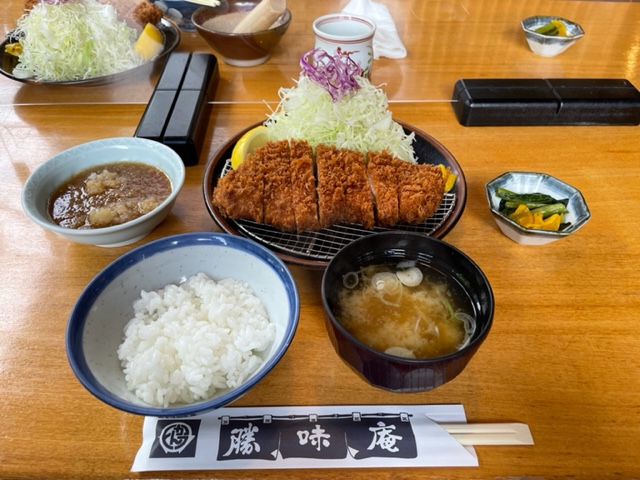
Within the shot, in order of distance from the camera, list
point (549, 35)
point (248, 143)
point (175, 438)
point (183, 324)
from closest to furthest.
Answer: point (175, 438), point (183, 324), point (248, 143), point (549, 35)

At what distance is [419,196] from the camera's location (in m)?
1.46

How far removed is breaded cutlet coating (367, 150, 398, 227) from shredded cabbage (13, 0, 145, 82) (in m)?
1.60

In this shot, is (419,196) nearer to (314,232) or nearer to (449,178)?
(449,178)

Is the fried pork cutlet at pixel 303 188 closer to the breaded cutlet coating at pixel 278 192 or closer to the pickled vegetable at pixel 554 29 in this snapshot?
the breaded cutlet coating at pixel 278 192

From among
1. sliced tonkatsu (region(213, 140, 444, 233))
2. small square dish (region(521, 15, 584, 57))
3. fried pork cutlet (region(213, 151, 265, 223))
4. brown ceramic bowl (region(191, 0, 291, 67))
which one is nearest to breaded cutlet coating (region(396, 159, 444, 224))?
sliced tonkatsu (region(213, 140, 444, 233))

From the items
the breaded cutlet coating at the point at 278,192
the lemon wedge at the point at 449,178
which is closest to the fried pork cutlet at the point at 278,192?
the breaded cutlet coating at the point at 278,192

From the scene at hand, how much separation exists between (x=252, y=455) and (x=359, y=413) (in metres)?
0.27

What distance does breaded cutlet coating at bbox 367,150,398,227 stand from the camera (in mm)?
1482

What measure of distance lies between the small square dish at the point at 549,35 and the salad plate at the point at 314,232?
61.8 inches

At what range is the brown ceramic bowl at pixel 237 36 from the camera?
2424mm

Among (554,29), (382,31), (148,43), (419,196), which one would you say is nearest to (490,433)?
(419,196)

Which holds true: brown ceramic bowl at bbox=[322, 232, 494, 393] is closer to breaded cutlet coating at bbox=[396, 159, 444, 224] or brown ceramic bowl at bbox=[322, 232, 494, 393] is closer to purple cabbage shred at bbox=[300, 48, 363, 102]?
breaded cutlet coating at bbox=[396, 159, 444, 224]

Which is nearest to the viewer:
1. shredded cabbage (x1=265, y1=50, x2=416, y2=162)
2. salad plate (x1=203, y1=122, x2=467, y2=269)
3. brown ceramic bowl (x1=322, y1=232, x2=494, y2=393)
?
brown ceramic bowl (x1=322, y1=232, x2=494, y2=393)

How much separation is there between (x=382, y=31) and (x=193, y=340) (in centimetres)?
236
